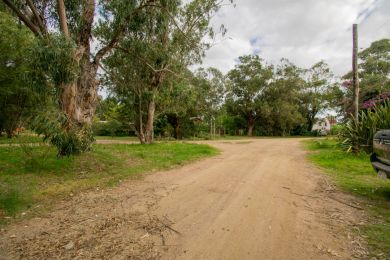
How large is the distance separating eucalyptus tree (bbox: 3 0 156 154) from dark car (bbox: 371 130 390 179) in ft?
21.8

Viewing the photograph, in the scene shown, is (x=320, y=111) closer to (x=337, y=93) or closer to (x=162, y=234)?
(x=337, y=93)

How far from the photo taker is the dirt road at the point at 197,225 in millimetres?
2650

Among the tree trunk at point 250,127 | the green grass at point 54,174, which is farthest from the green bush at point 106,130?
the green grass at point 54,174

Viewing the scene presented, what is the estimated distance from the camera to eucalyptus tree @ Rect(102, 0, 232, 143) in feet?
28.5

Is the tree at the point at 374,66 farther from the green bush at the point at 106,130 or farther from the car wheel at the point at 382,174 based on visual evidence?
the green bush at the point at 106,130

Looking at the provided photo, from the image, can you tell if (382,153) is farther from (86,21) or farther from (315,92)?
→ (315,92)

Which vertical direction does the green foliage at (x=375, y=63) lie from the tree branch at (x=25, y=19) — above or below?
above

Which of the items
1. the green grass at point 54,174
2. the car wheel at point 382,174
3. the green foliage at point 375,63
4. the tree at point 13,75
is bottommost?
the green grass at point 54,174

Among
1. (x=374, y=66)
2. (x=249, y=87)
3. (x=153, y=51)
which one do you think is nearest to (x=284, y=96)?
(x=249, y=87)

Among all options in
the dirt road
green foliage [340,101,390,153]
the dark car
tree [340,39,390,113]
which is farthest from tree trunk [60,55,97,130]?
tree [340,39,390,113]

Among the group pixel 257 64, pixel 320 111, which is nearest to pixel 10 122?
pixel 257 64

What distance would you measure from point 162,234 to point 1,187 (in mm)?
3745

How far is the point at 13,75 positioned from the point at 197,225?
15576mm

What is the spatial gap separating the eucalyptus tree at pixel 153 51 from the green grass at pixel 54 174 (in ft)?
11.7
